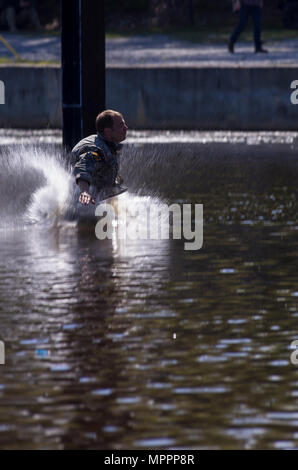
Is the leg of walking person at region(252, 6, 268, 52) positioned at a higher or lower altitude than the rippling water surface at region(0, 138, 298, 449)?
lower

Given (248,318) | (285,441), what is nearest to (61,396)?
(285,441)

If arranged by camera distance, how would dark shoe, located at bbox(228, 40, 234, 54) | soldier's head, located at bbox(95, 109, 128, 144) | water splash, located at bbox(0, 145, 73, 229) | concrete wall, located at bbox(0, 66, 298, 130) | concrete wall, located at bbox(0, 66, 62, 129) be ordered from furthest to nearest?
dark shoe, located at bbox(228, 40, 234, 54)
concrete wall, located at bbox(0, 66, 62, 129)
concrete wall, located at bbox(0, 66, 298, 130)
water splash, located at bbox(0, 145, 73, 229)
soldier's head, located at bbox(95, 109, 128, 144)

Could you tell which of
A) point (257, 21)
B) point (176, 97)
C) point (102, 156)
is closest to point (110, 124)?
point (102, 156)

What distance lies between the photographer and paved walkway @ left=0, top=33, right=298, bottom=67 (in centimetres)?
3216

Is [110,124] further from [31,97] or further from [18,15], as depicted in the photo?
[18,15]

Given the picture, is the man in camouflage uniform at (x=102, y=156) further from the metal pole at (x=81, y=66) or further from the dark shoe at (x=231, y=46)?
the dark shoe at (x=231, y=46)

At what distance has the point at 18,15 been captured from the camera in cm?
4866

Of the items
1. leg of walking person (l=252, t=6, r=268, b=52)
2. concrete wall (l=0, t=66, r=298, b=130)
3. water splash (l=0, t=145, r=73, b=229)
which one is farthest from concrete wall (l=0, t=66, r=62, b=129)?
leg of walking person (l=252, t=6, r=268, b=52)

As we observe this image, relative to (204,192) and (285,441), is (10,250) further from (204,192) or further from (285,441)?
(285,441)

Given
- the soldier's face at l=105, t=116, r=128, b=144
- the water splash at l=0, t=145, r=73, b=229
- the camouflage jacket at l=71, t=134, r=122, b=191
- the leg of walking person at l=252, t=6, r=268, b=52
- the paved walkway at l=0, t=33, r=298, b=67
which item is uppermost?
the soldier's face at l=105, t=116, r=128, b=144

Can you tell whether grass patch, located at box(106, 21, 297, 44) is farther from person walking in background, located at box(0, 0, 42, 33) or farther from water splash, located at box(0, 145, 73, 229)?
water splash, located at box(0, 145, 73, 229)

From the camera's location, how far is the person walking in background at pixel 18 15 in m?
46.6

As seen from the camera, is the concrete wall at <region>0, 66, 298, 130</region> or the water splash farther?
the concrete wall at <region>0, 66, 298, 130</region>

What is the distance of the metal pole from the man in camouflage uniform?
1660 millimetres
